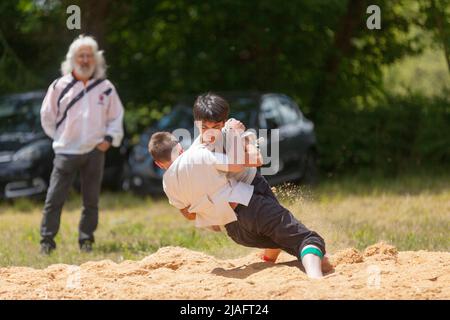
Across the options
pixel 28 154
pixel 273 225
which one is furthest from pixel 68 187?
pixel 28 154

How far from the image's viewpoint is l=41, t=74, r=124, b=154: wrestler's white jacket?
9484 mm

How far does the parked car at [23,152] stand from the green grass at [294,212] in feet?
0.95

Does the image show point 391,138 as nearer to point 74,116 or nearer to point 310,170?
point 310,170

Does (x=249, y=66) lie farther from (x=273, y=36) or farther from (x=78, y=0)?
(x=78, y=0)

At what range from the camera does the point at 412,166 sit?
16.6 metres

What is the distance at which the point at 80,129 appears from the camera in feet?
31.1

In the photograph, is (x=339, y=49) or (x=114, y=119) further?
(x=339, y=49)

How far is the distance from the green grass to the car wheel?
267mm

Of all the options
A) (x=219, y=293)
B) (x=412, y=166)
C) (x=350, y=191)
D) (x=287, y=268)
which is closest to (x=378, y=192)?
(x=350, y=191)

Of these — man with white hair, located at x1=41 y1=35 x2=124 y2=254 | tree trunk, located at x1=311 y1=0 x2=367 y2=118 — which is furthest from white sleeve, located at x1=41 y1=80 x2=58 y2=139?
tree trunk, located at x1=311 y1=0 x2=367 y2=118

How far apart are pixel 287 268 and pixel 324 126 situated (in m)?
10.4

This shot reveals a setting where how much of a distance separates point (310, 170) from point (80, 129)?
23.5 feet

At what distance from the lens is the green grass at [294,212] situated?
8.95 m

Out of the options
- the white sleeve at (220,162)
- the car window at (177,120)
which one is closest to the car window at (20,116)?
the car window at (177,120)
